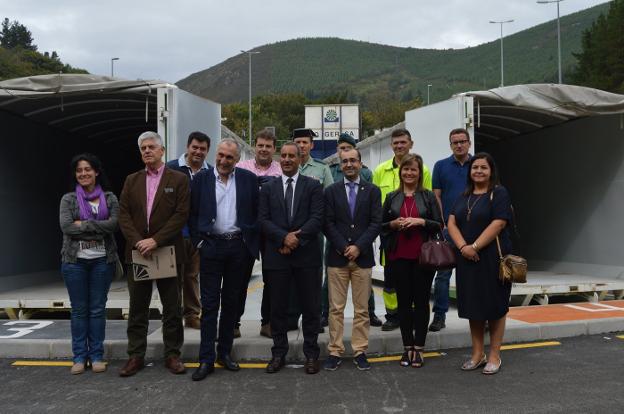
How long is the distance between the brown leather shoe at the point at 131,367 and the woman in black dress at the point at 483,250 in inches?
116

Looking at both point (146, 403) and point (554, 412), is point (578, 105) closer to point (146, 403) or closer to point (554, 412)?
point (554, 412)

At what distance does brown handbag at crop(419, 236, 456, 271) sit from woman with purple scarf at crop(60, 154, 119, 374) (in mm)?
2812

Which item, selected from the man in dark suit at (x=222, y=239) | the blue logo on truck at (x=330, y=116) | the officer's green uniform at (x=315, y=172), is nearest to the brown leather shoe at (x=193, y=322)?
the officer's green uniform at (x=315, y=172)

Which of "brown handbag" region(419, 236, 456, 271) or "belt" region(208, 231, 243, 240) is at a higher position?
"belt" region(208, 231, 243, 240)

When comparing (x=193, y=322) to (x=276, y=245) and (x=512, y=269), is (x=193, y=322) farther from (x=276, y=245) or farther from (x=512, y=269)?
(x=512, y=269)

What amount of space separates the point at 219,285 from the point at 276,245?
627mm

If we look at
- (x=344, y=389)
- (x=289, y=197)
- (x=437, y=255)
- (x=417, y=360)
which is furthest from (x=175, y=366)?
(x=437, y=255)

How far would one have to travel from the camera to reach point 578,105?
328 inches

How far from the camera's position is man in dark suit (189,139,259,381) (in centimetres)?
512

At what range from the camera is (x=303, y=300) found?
206 inches

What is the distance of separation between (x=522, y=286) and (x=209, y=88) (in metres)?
179

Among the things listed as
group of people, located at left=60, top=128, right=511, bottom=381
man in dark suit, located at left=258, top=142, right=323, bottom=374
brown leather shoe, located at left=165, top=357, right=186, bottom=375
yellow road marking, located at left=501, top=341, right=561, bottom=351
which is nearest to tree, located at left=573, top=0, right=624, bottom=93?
yellow road marking, located at left=501, top=341, right=561, bottom=351

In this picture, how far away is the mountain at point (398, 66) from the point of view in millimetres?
112875

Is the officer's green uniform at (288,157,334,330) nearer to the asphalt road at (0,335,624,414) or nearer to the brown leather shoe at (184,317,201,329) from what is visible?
the asphalt road at (0,335,624,414)
